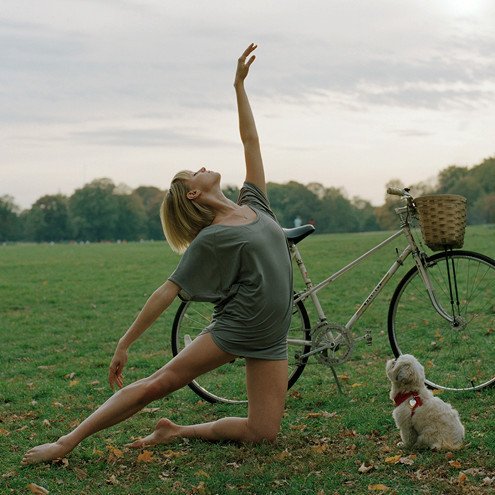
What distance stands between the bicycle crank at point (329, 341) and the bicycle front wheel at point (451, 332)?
1.64ft

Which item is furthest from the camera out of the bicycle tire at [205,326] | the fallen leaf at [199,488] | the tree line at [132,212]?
the tree line at [132,212]

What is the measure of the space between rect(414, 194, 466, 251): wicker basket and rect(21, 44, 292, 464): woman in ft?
4.19

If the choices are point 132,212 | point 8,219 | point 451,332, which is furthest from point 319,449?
point 8,219

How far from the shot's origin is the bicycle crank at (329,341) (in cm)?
522

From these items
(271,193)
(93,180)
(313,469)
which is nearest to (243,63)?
(313,469)

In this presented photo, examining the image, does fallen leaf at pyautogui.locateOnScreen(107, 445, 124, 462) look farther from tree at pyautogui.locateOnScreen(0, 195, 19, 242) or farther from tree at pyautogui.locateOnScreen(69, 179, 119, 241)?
tree at pyautogui.locateOnScreen(0, 195, 19, 242)

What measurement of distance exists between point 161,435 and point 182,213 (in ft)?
5.27

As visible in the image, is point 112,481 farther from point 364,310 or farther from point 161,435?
point 364,310

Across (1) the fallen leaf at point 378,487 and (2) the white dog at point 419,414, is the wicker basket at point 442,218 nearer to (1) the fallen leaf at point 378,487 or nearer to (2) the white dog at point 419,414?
(2) the white dog at point 419,414

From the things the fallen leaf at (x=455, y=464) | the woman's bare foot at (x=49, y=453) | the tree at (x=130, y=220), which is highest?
the tree at (x=130, y=220)

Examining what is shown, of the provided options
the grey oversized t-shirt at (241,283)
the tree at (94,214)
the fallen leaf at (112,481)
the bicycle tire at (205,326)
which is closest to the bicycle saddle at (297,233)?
the bicycle tire at (205,326)

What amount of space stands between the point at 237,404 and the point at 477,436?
2.07 m

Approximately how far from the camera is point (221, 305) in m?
4.32

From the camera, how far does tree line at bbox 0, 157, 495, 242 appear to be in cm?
9069
